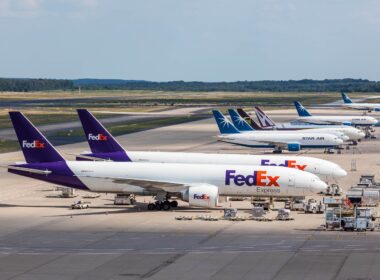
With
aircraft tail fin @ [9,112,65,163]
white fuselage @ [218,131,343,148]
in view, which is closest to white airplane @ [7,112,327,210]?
aircraft tail fin @ [9,112,65,163]

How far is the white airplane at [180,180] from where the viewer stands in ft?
232

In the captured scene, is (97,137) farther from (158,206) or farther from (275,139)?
(275,139)

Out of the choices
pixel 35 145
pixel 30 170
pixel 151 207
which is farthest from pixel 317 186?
pixel 35 145

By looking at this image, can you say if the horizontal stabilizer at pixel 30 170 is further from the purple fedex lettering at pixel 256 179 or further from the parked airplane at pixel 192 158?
the purple fedex lettering at pixel 256 179

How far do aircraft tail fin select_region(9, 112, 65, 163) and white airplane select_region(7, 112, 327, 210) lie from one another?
44.4 inches

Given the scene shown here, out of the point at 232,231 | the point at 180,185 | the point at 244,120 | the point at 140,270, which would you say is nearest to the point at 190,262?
the point at 140,270

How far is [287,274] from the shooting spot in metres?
48.0

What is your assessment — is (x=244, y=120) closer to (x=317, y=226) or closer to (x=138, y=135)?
(x=138, y=135)

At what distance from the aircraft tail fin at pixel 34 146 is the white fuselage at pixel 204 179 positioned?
254 cm

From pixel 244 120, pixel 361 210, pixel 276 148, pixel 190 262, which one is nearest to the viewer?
pixel 190 262

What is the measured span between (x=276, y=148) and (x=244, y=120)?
1083 cm

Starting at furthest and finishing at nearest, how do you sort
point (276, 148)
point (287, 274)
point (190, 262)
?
point (276, 148)
point (190, 262)
point (287, 274)

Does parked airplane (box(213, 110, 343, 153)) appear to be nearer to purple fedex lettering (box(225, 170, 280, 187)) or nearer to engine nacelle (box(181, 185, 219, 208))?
purple fedex lettering (box(225, 170, 280, 187))

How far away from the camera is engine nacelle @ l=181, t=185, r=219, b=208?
6988cm
